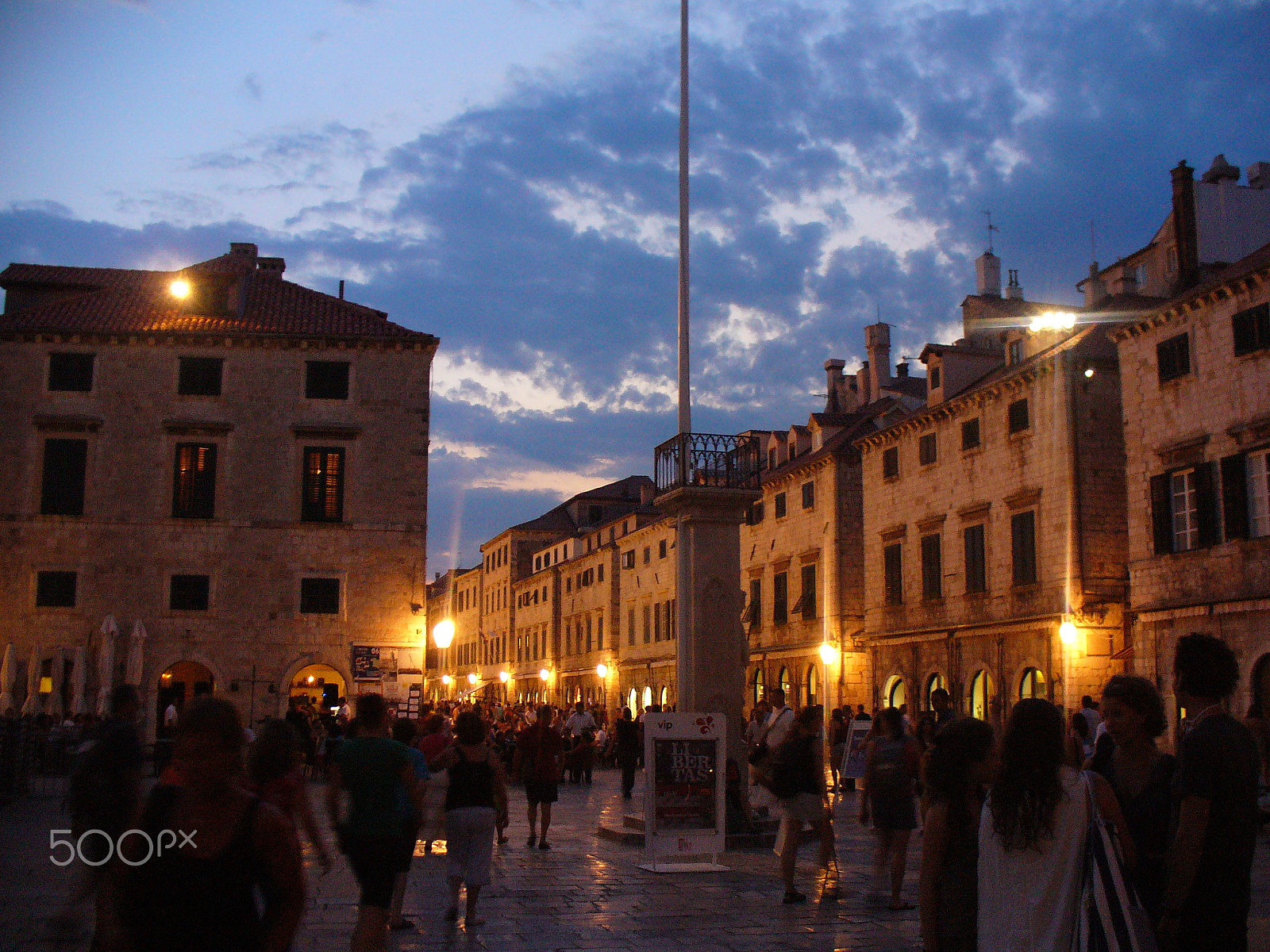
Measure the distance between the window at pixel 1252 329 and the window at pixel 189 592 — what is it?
26.2 metres

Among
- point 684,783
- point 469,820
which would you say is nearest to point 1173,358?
point 684,783

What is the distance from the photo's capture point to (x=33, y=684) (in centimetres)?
2930

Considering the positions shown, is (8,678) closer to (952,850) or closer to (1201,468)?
(1201,468)

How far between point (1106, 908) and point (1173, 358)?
2497 cm

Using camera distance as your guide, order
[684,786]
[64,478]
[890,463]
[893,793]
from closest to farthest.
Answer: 1. [893,793]
2. [684,786]
3. [64,478]
4. [890,463]

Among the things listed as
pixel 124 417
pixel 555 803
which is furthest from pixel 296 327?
pixel 555 803

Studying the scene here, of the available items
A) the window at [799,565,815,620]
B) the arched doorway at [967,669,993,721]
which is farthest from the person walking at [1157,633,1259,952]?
the window at [799,565,815,620]

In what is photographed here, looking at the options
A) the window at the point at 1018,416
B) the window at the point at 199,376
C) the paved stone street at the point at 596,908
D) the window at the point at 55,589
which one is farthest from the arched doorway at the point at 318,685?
the window at the point at 1018,416

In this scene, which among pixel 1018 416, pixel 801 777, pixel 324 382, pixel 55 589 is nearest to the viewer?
pixel 801 777

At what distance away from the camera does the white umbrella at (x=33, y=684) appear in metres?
28.0

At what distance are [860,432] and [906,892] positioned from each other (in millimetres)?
31442

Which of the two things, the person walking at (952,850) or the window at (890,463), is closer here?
the person walking at (952,850)

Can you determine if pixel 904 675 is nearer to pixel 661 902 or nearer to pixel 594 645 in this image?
pixel 661 902

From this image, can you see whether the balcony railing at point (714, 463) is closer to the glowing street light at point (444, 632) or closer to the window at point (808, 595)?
the glowing street light at point (444, 632)
